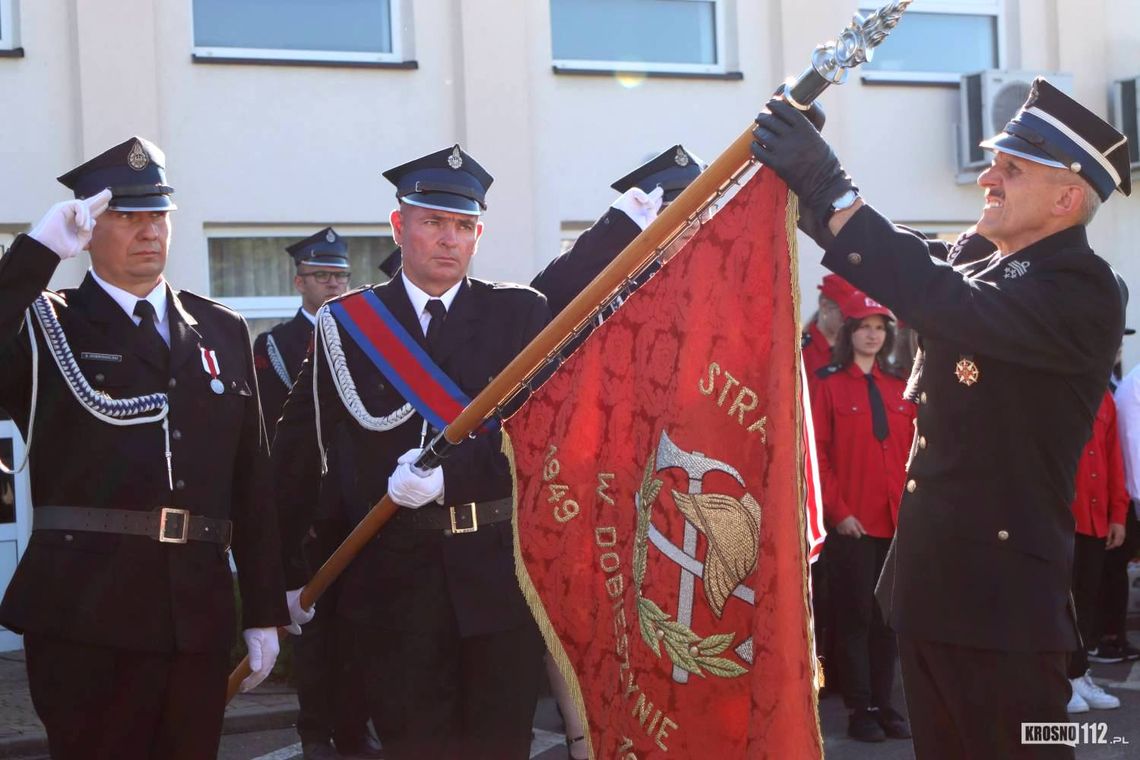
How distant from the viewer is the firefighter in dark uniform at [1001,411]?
3.44 meters

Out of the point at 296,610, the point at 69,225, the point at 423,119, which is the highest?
the point at 423,119

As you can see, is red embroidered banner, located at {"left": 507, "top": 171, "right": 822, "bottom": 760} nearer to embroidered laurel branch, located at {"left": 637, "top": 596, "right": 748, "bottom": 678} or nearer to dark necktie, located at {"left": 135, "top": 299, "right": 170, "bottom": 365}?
embroidered laurel branch, located at {"left": 637, "top": 596, "right": 748, "bottom": 678}

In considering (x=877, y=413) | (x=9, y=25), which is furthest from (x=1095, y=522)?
(x=9, y=25)

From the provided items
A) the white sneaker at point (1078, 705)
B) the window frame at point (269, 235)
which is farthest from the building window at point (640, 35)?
the white sneaker at point (1078, 705)

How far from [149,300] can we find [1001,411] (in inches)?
87.2

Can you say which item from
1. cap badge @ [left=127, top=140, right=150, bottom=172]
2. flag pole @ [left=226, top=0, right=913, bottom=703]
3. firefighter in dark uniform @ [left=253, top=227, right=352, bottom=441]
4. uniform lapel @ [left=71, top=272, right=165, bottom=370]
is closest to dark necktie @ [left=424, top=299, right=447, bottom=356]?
flag pole @ [left=226, top=0, right=913, bottom=703]

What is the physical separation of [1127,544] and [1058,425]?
564 centimetres

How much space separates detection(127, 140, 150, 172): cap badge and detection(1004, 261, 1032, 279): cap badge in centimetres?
225

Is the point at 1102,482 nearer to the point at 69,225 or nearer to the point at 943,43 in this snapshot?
the point at 943,43

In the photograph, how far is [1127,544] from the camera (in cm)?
886

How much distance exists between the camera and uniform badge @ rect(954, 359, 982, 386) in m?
3.62

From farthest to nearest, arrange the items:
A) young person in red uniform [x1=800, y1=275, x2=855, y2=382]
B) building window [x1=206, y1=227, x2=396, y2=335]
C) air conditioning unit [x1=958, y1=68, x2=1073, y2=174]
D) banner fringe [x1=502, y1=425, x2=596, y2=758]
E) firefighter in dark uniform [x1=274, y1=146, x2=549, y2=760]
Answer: air conditioning unit [x1=958, y1=68, x2=1073, y2=174]
building window [x1=206, y1=227, x2=396, y2=335]
young person in red uniform [x1=800, y1=275, x2=855, y2=382]
firefighter in dark uniform [x1=274, y1=146, x2=549, y2=760]
banner fringe [x1=502, y1=425, x2=596, y2=758]

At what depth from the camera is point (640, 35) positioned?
1077cm

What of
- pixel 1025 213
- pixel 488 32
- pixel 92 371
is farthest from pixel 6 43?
pixel 1025 213
